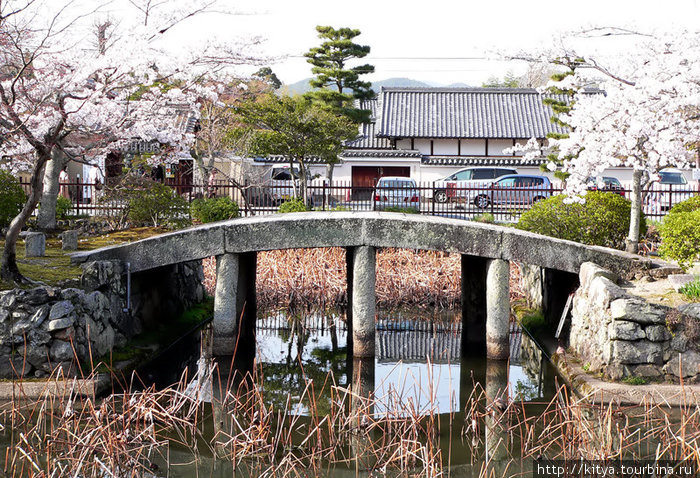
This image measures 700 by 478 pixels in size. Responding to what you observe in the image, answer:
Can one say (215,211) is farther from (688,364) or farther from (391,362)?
(688,364)

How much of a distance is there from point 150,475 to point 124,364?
4089 millimetres

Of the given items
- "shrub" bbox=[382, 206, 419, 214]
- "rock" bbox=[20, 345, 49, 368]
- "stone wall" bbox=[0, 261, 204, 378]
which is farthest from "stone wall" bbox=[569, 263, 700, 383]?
"shrub" bbox=[382, 206, 419, 214]

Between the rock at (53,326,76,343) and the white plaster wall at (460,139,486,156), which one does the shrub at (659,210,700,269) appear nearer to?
the rock at (53,326,76,343)

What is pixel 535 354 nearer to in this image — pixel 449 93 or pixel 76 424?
pixel 76 424

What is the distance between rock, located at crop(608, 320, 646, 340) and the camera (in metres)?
10.4

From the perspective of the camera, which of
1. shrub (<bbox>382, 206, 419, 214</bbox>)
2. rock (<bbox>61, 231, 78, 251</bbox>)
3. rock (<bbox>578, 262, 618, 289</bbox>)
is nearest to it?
rock (<bbox>578, 262, 618, 289</bbox>)

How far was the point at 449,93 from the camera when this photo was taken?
136ft

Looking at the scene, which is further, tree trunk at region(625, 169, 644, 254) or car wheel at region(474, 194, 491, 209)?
car wheel at region(474, 194, 491, 209)

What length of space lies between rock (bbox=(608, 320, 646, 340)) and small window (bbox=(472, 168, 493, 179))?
2279cm

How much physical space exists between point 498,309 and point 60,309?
670 cm

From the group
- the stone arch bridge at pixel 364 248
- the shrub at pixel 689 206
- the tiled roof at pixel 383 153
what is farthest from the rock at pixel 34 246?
the tiled roof at pixel 383 153

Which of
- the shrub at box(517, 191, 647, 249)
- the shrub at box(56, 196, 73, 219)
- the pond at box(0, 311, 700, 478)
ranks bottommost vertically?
the pond at box(0, 311, 700, 478)

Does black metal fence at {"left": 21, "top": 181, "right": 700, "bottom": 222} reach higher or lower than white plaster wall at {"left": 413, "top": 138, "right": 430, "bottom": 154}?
lower

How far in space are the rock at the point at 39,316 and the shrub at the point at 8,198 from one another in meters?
6.42
